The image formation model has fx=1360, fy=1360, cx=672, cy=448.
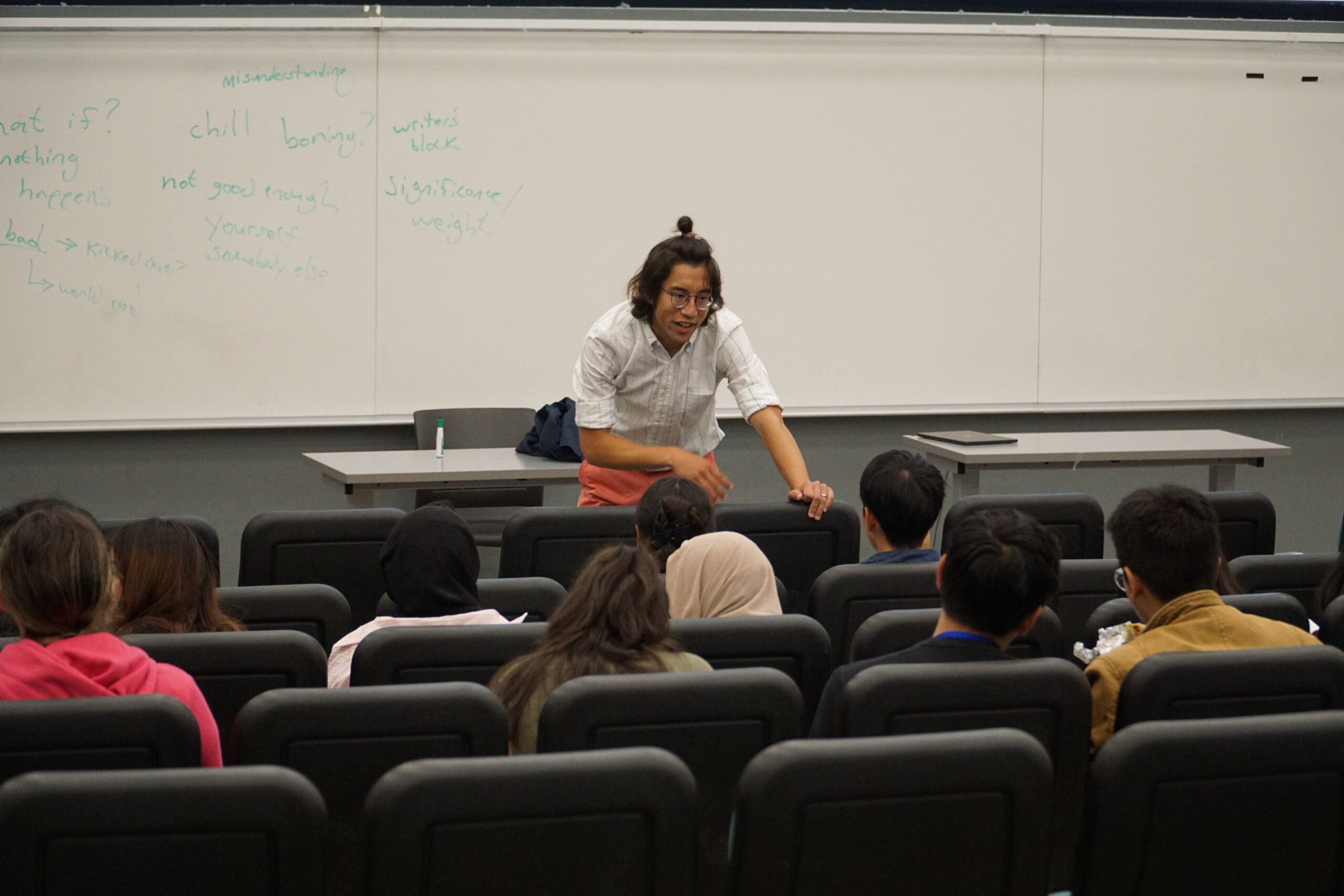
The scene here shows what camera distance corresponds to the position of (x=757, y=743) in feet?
6.59

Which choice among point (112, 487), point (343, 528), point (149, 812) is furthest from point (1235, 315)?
point (149, 812)

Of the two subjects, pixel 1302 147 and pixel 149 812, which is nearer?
pixel 149 812

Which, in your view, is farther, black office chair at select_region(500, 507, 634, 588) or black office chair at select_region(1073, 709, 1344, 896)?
black office chair at select_region(500, 507, 634, 588)

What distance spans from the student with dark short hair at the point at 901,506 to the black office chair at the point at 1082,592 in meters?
0.29

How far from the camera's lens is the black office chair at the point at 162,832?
1465 millimetres

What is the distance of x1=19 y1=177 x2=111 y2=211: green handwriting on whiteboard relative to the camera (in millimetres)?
5195

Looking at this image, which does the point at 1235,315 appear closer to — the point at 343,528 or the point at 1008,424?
the point at 1008,424

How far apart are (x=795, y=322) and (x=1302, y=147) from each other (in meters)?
2.48

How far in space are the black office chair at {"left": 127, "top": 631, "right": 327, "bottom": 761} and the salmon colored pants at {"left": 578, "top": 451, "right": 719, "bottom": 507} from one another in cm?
176

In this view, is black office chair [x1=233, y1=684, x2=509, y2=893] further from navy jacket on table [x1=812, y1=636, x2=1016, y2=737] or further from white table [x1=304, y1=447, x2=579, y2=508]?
white table [x1=304, y1=447, x2=579, y2=508]

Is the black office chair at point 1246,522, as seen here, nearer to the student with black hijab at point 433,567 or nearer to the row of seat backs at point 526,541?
the row of seat backs at point 526,541

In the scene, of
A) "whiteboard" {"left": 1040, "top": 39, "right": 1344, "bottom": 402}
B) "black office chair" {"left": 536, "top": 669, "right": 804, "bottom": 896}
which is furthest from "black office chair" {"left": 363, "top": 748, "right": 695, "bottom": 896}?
"whiteboard" {"left": 1040, "top": 39, "right": 1344, "bottom": 402}

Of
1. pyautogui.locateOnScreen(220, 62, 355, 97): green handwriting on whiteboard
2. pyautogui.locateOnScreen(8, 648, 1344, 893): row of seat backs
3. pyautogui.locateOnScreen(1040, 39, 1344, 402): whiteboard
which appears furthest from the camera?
pyautogui.locateOnScreen(1040, 39, 1344, 402): whiteboard

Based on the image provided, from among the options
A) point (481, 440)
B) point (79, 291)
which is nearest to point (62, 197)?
point (79, 291)
